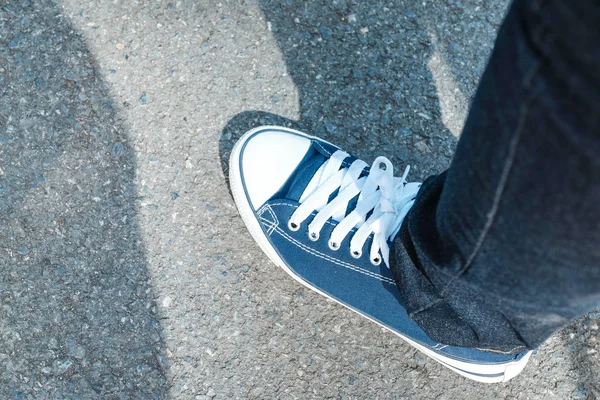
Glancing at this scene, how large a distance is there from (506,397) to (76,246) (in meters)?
1.22

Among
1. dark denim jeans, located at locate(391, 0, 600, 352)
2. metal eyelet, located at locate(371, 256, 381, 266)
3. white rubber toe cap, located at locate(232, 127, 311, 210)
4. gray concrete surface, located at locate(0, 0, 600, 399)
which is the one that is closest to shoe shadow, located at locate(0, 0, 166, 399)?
gray concrete surface, located at locate(0, 0, 600, 399)

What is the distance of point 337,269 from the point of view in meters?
1.38

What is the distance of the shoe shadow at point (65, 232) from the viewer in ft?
4.61

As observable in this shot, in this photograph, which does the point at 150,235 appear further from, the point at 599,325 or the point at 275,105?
the point at 599,325

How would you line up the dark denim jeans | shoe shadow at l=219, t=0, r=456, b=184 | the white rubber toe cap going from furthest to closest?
shoe shadow at l=219, t=0, r=456, b=184 → the white rubber toe cap → the dark denim jeans

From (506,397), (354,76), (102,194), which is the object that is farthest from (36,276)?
(506,397)

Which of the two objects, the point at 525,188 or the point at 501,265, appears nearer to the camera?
the point at 525,188

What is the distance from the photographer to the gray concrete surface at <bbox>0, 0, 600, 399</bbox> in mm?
1428

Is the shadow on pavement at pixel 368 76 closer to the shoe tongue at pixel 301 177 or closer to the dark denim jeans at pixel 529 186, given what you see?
the shoe tongue at pixel 301 177

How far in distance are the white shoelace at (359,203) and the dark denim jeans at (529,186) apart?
0.32 meters

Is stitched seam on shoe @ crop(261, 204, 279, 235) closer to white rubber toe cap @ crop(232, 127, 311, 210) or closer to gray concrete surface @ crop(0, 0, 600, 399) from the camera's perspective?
white rubber toe cap @ crop(232, 127, 311, 210)

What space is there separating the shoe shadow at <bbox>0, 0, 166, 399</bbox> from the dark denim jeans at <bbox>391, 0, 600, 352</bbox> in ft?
2.75

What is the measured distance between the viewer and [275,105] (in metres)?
1.61

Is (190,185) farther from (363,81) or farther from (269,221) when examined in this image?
(363,81)
